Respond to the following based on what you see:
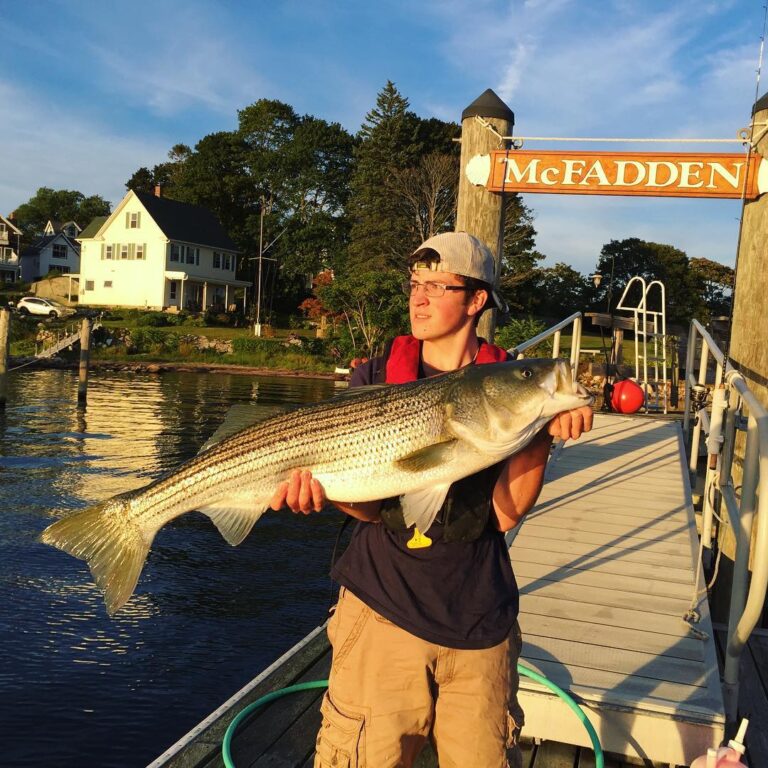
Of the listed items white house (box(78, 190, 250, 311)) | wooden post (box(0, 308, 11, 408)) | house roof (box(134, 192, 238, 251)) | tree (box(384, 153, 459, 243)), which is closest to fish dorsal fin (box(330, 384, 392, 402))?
wooden post (box(0, 308, 11, 408))

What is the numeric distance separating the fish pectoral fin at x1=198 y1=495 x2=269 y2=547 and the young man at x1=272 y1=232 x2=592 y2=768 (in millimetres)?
576

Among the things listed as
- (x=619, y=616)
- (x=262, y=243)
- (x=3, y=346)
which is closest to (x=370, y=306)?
(x=3, y=346)

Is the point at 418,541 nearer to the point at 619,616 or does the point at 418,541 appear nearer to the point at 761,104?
the point at 619,616

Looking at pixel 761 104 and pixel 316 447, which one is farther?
pixel 761 104

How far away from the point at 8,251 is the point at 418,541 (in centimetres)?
9235

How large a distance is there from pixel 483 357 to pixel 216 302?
68145mm

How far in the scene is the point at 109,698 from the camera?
284 inches

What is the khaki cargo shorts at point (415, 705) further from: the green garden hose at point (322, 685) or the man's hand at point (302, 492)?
the green garden hose at point (322, 685)

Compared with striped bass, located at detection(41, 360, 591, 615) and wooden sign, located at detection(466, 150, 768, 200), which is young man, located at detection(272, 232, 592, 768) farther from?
wooden sign, located at detection(466, 150, 768, 200)

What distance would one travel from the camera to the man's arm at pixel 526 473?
9.51ft

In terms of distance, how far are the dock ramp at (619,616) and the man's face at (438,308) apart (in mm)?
2322

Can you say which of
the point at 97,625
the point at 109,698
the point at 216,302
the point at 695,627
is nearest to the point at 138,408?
the point at 97,625

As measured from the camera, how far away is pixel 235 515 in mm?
3438

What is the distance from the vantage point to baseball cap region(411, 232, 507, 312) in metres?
3.16
